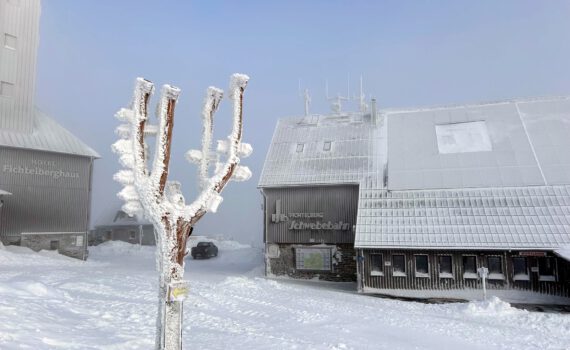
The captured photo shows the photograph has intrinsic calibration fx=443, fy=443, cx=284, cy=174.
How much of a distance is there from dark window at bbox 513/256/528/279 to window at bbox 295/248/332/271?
9.88 m

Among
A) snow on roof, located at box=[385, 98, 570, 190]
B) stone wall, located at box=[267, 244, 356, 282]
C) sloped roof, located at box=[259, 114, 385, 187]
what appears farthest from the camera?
sloped roof, located at box=[259, 114, 385, 187]

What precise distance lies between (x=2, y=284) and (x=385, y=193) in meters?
18.6

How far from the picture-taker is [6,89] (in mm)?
30500

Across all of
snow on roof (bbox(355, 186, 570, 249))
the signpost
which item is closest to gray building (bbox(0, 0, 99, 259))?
snow on roof (bbox(355, 186, 570, 249))

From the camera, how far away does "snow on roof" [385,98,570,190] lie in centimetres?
2433

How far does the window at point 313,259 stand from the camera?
26.6 m

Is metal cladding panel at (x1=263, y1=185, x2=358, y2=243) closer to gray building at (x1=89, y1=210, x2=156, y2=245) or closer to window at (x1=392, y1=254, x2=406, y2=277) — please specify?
window at (x1=392, y1=254, x2=406, y2=277)

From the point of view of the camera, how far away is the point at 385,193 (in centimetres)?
2512

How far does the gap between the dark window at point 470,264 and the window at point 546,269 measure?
2.81 m

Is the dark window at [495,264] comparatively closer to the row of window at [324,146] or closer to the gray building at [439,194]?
the gray building at [439,194]

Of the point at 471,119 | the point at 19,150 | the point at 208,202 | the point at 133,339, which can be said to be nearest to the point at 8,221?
the point at 19,150

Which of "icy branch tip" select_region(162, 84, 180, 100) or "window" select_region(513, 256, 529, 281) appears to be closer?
"icy branch tip" select_region(162, 84, 180, 100)

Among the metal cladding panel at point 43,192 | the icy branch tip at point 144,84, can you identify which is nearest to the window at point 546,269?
the icy branch tip at point 144,84

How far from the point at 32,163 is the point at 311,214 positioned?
19.4 meters
